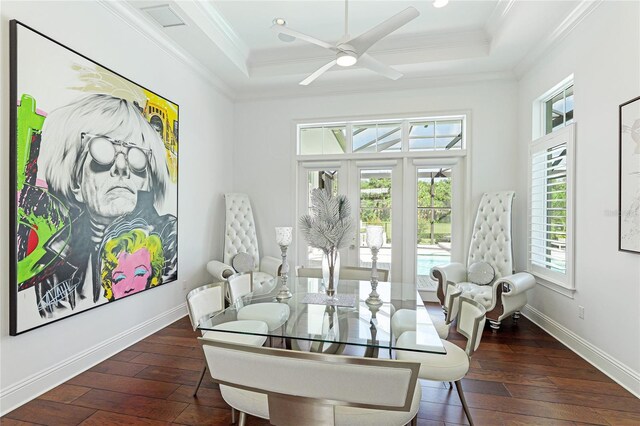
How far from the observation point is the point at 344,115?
15.6 ft

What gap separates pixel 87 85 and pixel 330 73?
8.90 ft

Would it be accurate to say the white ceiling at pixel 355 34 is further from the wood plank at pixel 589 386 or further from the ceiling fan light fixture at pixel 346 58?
the wood plank at pixel 589 386

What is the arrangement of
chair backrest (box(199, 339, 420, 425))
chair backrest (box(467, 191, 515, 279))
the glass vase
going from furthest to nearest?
chair backrest (box(467, 191, 515, 279))
the glass vase
chair backrest (box(199, 339, 420, 425))

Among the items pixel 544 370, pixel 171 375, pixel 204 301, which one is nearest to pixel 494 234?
pixel 544 370

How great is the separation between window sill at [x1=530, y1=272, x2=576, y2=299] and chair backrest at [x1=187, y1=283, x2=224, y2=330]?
3254mm

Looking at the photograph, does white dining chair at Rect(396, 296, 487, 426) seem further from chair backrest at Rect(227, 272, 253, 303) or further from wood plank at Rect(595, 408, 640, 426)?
chair backrest at Rect(227, 272, 253, 303)

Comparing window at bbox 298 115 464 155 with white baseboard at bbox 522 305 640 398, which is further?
window at bbox 298 115 464 155

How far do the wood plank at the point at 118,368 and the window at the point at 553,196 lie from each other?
3.98m

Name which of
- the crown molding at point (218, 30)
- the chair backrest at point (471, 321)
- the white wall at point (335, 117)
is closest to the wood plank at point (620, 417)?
the chair backrest at point (471, 321)

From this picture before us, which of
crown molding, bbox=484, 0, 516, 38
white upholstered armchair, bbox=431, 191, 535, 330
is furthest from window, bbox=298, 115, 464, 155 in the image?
crown molding, bbox=484, 0, 516, 38

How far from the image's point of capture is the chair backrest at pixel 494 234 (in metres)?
3.89

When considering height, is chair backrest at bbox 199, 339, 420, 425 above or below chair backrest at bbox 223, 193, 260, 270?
below

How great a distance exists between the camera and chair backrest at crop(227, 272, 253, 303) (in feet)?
Answer: 8.97

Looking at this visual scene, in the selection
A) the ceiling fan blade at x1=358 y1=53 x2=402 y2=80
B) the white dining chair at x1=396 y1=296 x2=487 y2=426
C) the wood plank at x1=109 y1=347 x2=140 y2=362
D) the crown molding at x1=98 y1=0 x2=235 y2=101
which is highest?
the crown molding at x1=98 y1=0 x2=235 y2=101
